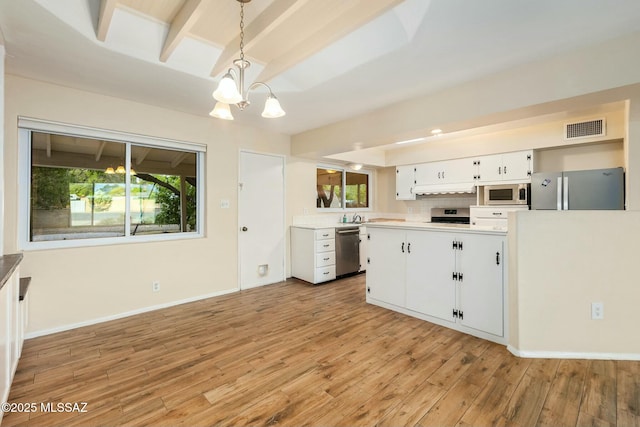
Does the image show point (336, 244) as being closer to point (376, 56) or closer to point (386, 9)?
point (376, 56)

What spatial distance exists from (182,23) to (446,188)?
470 cm

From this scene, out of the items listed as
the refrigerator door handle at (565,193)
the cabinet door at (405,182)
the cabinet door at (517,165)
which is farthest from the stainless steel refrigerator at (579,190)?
the cabinet door at (405,182)

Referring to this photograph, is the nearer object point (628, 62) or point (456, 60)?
point (628, 62)

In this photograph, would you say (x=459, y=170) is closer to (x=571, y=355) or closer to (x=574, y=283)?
(x=574, y=283)

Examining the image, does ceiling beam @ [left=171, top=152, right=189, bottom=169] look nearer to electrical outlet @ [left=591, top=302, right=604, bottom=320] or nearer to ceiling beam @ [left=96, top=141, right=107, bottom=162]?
ceiling beam @ [left=96, top=141, right=107, bottom=162]

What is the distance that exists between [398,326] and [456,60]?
2.58m

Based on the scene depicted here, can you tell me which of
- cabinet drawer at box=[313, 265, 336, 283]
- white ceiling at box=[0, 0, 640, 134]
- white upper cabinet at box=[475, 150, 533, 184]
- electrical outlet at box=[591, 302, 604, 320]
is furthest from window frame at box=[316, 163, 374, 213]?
electrical outlet at box=[591, 302, 604, 320]

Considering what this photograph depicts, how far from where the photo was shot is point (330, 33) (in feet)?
7.16

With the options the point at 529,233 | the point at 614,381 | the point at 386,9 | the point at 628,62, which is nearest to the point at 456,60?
the point at 386,9

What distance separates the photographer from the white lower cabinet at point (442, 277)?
2752mm

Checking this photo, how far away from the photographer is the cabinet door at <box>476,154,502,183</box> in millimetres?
4736

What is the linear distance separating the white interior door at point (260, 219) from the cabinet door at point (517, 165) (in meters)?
3.62

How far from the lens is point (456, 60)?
8.02 ft

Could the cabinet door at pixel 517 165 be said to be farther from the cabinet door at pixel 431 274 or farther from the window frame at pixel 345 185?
the window frame at pixel 345 185
